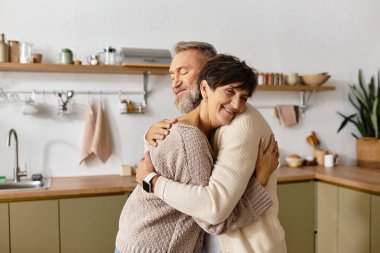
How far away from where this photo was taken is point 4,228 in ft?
8.00

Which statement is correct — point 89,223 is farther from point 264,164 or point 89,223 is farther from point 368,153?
point 368,153

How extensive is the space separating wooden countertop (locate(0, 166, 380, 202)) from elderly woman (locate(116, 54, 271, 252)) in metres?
1.29

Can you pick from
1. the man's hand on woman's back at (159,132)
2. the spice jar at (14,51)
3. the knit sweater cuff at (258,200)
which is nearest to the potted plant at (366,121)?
the knit sweater cuff at (258,200)

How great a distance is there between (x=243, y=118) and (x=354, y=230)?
2.00 m

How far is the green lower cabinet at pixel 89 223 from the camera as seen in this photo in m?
2.55

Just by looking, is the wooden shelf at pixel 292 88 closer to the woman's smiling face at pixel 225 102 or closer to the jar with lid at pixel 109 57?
the jar with lid at pixel 109 57

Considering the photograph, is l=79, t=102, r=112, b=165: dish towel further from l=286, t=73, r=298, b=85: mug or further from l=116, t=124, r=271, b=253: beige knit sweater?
l=116, t=124, r=271, b=253: beige knit sweater

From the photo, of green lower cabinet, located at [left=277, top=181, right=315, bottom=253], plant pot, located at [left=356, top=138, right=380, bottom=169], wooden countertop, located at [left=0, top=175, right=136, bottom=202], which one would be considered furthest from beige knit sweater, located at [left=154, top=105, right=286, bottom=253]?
plant pot, located at [left=356, top=138, right=380, bottom=169]

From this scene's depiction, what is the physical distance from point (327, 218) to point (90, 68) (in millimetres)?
2114

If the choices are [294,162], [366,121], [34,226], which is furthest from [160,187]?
[366,121]

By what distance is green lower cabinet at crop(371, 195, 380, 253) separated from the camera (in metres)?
2.64

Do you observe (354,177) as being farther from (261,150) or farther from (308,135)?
(261,150)

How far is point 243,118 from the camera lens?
1286mm

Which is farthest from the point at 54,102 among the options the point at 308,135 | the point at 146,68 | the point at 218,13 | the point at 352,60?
the point at 352,60
